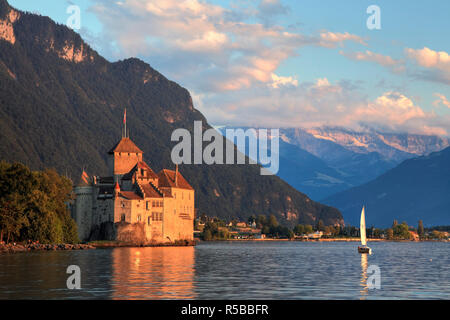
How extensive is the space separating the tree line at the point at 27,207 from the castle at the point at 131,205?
789 inches

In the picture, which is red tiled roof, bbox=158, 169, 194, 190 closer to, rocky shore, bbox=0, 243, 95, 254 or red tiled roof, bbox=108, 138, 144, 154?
red tiled roof, bbox=108, 138, 144, 154

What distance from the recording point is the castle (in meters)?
152

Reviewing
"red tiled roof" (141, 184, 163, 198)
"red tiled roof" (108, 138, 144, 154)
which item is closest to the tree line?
"red tiled roof" (141, 184, 163, 198)

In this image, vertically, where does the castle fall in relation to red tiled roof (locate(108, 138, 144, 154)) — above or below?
below

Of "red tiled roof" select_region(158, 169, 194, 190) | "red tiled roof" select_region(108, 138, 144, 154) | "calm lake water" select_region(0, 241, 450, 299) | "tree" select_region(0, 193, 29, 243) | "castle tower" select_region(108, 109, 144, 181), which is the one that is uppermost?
"red tiled roof" select_region(108, 138, 144, 154)

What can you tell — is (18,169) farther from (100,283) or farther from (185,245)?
(100,283)

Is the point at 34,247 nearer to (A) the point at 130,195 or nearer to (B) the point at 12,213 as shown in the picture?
(B) the point at 12,213

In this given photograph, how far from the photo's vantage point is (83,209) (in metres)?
161

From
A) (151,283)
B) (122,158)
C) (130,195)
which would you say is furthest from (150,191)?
(151,283)

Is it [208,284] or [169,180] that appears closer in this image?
[208,284]

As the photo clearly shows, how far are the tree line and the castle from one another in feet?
65.8

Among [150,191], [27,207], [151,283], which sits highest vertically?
[150,191]

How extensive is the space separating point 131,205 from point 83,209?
1553 centimetres
